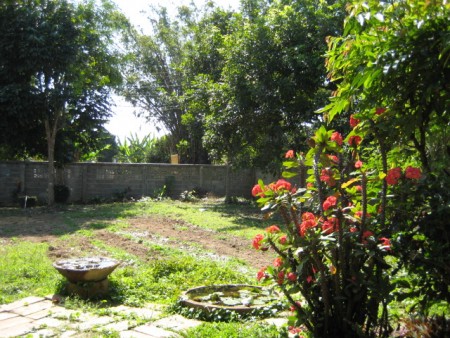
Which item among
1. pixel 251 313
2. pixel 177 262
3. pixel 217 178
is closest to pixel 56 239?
pixel 177 262

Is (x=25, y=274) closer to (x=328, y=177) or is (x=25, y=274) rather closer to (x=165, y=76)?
(x=328, y=177)

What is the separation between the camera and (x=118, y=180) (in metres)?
21.2

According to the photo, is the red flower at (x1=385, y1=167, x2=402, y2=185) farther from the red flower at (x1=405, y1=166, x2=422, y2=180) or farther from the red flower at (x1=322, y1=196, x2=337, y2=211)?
the red flower at (x1=322, y1=196, x2=337, y2=211)

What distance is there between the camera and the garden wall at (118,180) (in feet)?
62.3

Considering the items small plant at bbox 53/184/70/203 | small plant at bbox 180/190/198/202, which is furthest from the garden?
small plant at bbox 180/190/198/202

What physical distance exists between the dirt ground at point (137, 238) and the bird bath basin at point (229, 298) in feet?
7.80

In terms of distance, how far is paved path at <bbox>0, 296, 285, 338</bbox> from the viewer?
4609 millimetres

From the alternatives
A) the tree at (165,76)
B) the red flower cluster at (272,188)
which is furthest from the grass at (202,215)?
the tree at (165,76)

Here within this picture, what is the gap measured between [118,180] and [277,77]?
8.98m

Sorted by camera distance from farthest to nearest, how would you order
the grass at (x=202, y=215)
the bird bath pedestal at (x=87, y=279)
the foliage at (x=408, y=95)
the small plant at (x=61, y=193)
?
the small plant at (x=61, y=193) < the grass at (x=202, y=215) < the bird bath pedestal at (x=87, y=279) < the foliage at (x=408, y=95)

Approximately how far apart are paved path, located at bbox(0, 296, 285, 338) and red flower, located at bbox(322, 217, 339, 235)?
157cm

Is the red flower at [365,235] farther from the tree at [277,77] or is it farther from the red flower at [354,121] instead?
the tree at [277,77]

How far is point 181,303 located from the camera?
529 centimetres

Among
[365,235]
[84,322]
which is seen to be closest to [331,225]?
[365,235]
